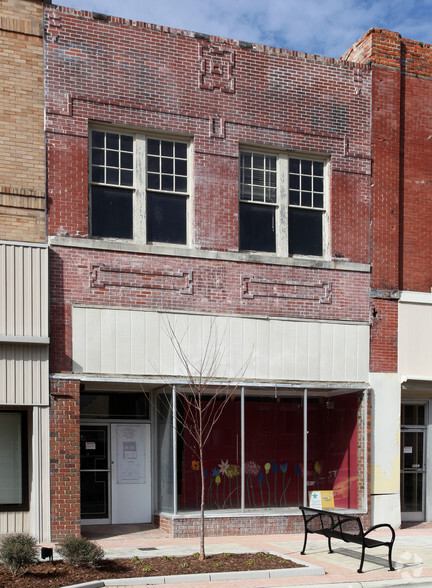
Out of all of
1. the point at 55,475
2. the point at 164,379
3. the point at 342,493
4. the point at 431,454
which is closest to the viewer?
the point at 55,475

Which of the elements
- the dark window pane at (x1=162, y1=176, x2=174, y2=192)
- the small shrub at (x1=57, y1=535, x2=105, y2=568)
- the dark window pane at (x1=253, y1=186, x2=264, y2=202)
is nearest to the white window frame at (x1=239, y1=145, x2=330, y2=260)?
the dark window pane at (x1=253, y1=186, x2=264, y2=202)

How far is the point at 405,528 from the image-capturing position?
51.3 ft

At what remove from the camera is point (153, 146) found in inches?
578

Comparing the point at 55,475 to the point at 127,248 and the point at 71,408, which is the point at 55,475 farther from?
the point at 127,248

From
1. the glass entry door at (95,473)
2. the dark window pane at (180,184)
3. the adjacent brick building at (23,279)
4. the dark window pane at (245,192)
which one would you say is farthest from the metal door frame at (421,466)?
the adjacent brick building at (23,279)

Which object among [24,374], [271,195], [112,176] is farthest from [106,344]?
[271,195]

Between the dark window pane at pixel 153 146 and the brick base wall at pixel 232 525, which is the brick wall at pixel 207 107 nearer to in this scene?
the dark window pane at pixel 153 146

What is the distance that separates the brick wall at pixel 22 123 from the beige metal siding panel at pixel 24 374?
1.96 meters

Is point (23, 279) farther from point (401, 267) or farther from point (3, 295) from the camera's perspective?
point (401, 267)

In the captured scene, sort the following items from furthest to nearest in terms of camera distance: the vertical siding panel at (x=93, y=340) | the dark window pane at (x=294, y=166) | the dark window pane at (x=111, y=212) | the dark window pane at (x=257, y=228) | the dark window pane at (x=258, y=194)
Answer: the dark window pane at (x=294, y=166) < the dark window pane at (x=258, y=194) < the dark window pane at (x=257, y=228) < the dark window pane at (x=111, y=212) < the vertical siding panel at (x=93, y=340)

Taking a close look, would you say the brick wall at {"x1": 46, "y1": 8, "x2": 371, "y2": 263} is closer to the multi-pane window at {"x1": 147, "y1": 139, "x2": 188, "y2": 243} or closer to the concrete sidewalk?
the multi-pane window at {"x1": 147, "y1": 139, "x2": 188, "y2": 243}

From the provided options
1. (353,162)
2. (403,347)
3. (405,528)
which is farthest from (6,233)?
(405,528)

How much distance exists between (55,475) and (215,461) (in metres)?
3.29

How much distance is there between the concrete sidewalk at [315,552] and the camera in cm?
1027
